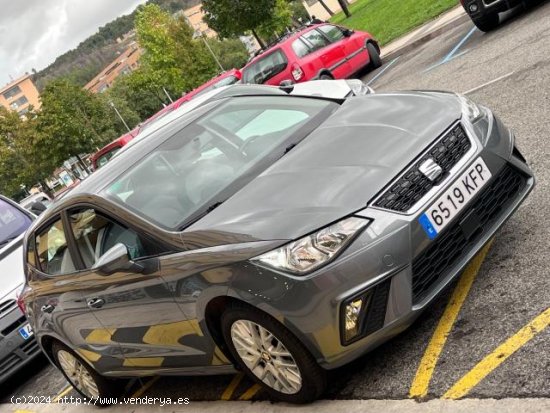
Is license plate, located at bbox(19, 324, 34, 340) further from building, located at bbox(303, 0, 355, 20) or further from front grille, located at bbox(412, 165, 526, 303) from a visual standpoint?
building, located at bbox(303, 0, 355, 20)

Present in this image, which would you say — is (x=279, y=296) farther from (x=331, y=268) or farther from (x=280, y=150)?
(x=280, y=150)

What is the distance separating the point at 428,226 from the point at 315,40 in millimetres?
12803

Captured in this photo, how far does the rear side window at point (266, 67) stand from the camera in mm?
15289

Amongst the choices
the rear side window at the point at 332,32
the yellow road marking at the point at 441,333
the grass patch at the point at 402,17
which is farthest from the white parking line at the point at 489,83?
the grass patch at the point at 402,17

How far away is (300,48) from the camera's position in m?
15.3

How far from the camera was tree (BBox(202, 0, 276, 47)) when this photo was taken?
31.6 metres

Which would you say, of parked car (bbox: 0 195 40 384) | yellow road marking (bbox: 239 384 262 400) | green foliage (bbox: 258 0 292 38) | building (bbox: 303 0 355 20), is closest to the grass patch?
green foliage (bbox: 258 0 292 38)

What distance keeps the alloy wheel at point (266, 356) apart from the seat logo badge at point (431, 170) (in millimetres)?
1156

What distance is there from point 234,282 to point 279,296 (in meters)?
0.27

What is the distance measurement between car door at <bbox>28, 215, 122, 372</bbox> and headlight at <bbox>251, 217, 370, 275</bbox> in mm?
1864

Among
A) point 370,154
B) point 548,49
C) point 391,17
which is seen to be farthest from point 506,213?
point 391,17

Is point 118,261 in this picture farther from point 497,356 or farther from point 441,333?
point 497,356

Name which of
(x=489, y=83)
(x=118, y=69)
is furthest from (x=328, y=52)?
(x=118, y=69)
